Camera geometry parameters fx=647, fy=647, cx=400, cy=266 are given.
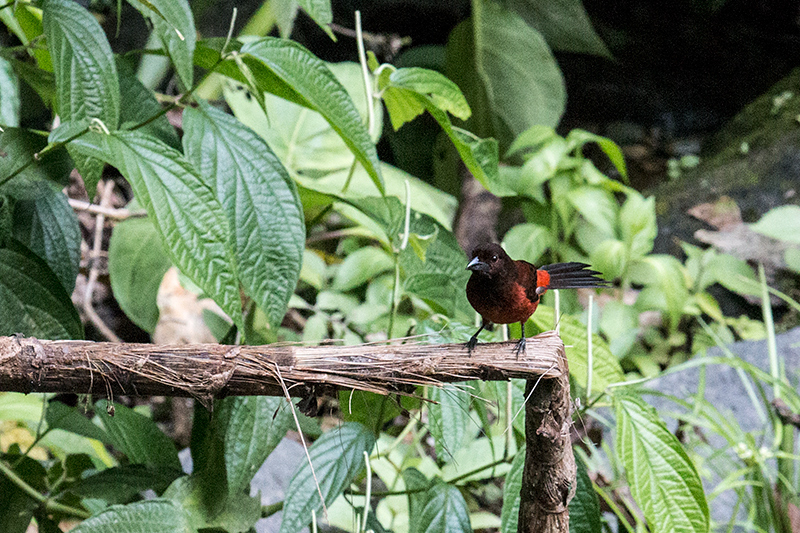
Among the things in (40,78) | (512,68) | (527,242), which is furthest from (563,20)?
(40,78)

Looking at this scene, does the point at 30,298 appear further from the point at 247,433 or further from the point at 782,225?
the point at 782,225

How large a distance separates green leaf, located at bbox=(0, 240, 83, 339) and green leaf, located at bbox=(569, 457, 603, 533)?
797 mm

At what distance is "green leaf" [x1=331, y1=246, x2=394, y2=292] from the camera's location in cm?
231

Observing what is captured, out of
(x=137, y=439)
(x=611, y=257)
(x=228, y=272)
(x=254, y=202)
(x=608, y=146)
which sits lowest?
(x=137, y=439)

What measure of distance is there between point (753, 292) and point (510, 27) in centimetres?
160

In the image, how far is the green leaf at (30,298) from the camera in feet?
3.08

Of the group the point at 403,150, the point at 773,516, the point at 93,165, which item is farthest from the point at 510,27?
the point at 93,165

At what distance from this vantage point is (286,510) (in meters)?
0.94

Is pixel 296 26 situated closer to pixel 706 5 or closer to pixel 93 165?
pixel 706 5

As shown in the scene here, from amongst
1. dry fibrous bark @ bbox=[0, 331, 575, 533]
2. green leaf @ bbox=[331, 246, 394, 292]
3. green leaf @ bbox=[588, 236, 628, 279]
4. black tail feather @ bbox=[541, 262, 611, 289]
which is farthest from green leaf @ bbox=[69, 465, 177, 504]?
green leaf @ bbox=[588, 236, 628, 279]

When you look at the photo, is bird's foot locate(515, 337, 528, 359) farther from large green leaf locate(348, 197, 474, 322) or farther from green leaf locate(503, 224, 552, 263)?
green leaf locate(503, 224, 552, 263)

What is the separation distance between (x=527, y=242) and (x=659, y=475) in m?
1.62

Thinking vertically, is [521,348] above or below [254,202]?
below

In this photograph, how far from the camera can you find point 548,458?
840mm
